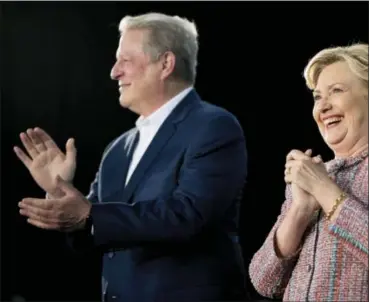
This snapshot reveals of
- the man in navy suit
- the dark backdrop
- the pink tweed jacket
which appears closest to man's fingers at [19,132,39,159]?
the man in navy suit

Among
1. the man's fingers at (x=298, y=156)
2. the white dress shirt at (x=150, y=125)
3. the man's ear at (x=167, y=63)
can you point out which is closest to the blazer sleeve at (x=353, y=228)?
the man's fingers at (x=298, y=156)

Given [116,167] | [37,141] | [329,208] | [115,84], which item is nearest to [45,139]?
[37,141]

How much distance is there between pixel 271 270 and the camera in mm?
1862

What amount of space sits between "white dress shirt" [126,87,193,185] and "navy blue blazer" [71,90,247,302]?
0.05 m

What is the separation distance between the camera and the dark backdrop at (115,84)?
355 centimetres

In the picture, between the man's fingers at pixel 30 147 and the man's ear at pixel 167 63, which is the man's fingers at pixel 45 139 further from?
the man's ear at pixel 167 63

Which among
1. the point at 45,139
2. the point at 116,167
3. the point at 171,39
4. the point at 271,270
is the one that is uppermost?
the point at 171,39

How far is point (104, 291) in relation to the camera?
7.86 feet

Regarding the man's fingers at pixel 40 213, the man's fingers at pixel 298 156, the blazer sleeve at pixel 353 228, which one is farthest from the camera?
the man's fingers at pixel 40 213

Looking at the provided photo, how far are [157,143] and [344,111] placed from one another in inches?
25.6

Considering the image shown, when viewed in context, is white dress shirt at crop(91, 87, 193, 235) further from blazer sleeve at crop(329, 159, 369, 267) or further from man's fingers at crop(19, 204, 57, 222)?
blazer sleeve at crop(329, 159, 369, 267)

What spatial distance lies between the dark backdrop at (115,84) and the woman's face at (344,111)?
1.62m

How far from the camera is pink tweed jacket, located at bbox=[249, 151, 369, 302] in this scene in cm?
171

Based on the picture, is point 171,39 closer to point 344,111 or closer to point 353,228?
point 344,111
